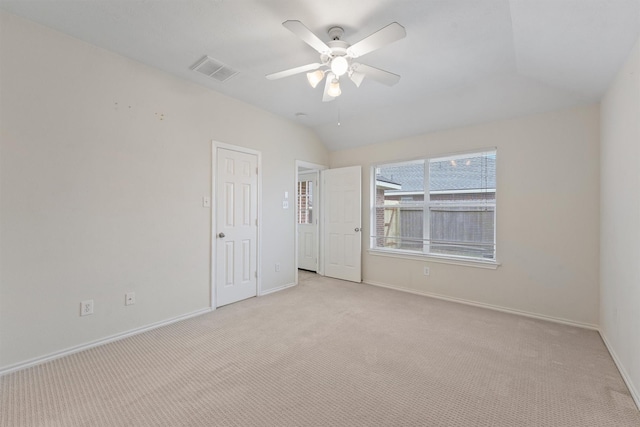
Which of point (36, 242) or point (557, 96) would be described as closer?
point (36, 242)

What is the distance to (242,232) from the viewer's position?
12.7 feet

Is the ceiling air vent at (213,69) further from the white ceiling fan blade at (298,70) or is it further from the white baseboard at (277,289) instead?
the white baseboard at (277,289)

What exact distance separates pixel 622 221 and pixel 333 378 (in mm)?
2573

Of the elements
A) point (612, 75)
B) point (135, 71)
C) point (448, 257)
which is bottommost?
point (448, 257)

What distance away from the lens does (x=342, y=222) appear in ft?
16.7

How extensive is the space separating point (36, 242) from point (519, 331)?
454cm

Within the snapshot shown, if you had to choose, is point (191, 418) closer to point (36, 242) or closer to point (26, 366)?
point (26, 366)

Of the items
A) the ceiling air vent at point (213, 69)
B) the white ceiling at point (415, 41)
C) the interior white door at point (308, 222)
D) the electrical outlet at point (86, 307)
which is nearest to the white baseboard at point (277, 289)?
the interior white door at point (308, 222)

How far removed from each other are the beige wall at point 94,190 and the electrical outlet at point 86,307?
0.04 meters

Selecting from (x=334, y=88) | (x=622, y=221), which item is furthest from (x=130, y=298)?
(x=622, y=221)

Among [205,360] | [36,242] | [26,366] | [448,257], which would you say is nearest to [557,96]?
[448,257]

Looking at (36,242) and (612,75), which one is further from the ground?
(612,75)

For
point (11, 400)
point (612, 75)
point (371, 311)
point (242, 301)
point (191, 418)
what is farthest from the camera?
point (242, 301)

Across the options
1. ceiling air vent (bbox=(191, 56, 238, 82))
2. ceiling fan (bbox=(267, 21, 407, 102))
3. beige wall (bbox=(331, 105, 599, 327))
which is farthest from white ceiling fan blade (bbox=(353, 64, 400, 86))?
beige wall (bbox=(331, 105, 599, 327))
